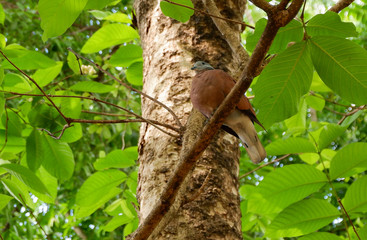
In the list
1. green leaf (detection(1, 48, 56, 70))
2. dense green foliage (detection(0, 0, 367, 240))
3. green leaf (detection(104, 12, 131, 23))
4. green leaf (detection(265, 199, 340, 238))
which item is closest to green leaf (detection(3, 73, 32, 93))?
dense green foliage (detection(0, 0, 367, 240))

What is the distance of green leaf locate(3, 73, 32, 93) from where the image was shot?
5.29 feet

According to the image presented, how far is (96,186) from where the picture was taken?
Answer: 192 centimetres

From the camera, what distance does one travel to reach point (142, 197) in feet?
4.94

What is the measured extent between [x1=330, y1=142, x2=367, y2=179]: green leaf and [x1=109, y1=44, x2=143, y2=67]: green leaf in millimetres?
1126

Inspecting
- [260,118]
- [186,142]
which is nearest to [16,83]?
[186,142]

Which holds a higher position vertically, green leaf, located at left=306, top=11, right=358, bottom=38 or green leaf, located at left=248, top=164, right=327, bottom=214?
green leaf, located at left=306, top=11, right=358, bottom=38

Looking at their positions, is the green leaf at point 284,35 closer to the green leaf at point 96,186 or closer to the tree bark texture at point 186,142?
the tree bark texture at point 186,142

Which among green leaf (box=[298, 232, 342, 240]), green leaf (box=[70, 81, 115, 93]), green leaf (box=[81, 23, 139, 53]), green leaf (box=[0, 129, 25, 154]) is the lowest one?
green leaf (box=[298, 232, 342, 240])

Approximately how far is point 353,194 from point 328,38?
2.00 feet

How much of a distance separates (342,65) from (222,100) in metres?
0.60

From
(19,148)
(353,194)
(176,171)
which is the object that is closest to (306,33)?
(176,171)

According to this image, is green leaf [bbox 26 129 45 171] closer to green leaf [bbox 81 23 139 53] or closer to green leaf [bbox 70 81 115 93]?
green leaf [bbox 70 81 115 93]

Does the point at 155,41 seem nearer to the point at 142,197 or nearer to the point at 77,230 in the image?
the point at 142,197

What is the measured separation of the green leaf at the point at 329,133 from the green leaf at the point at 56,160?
3.17ft
